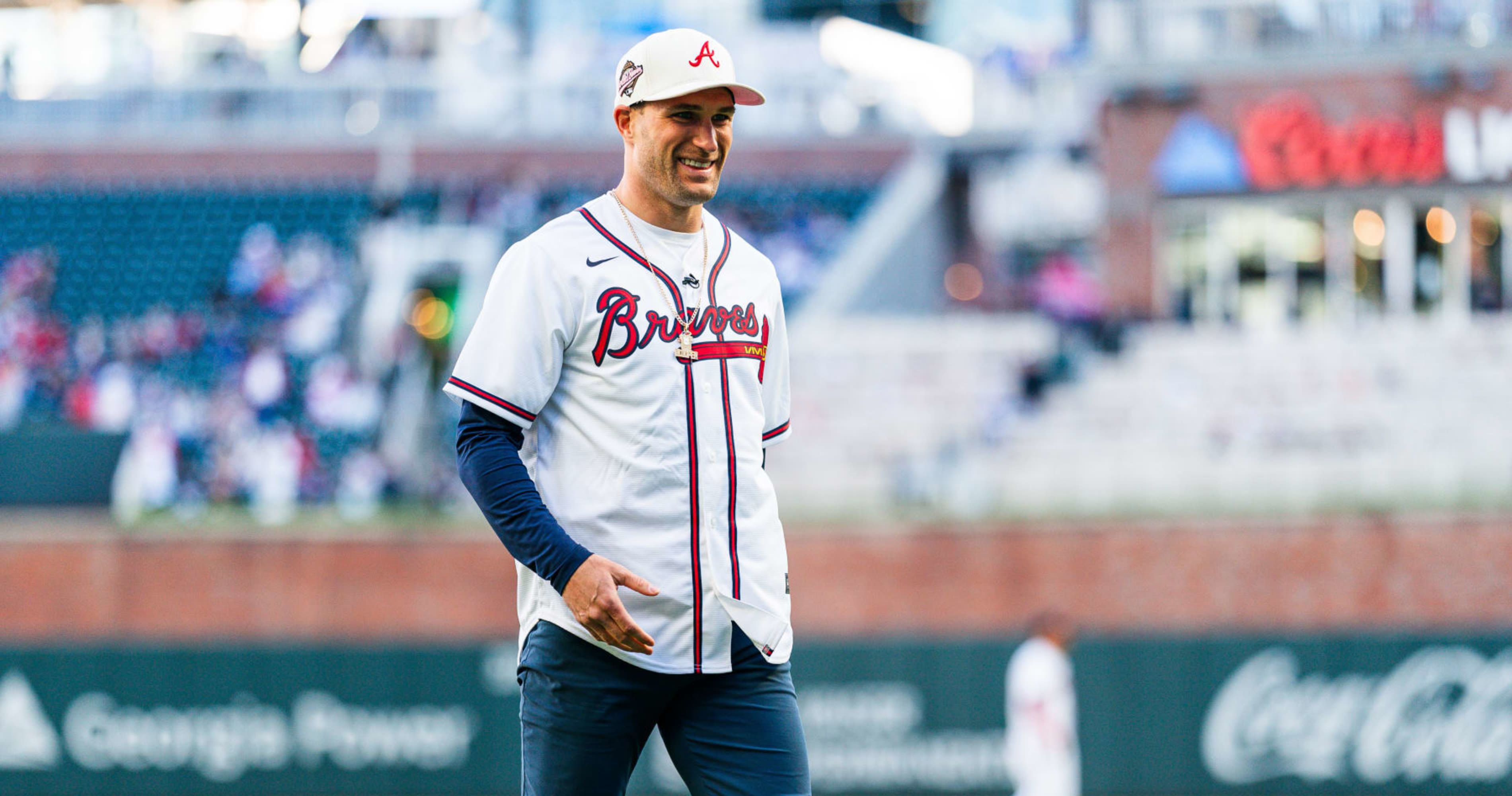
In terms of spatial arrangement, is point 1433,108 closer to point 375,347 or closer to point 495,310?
point 375,347

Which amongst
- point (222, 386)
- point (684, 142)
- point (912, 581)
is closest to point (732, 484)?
point (684, 142)

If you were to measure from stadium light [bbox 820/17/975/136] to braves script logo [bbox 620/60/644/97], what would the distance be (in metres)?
26.7

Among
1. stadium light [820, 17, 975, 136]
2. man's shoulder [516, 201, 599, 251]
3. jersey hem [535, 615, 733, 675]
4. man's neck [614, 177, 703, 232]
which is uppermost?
stadium light [820, 17, 975, 136]

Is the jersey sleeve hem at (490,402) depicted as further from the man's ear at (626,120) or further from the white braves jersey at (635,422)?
the man's ear at (626,120)

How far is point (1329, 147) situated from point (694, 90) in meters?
19.3

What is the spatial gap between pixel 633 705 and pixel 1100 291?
19.7 metres

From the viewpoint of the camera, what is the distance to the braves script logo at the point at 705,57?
10.0ft

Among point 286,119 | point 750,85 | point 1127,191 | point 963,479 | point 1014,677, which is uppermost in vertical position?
point 286,119

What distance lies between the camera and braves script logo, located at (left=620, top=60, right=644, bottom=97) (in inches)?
122

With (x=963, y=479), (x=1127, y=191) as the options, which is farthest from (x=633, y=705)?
(x=1127, y=191)

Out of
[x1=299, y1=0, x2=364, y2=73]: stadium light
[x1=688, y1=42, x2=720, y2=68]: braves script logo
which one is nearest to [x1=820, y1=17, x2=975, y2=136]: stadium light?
[x1=299, y1=0, x2=364, y2=73]: stadium light

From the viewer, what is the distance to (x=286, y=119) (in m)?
28.9

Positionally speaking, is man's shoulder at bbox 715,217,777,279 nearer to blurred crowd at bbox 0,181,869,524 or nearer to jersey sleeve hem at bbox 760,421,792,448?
jersey sleeve hem at bbox 760,421,792,448

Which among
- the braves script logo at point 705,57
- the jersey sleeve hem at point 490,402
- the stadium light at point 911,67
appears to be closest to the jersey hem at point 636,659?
the jersey sleeve hem at point 490,402
